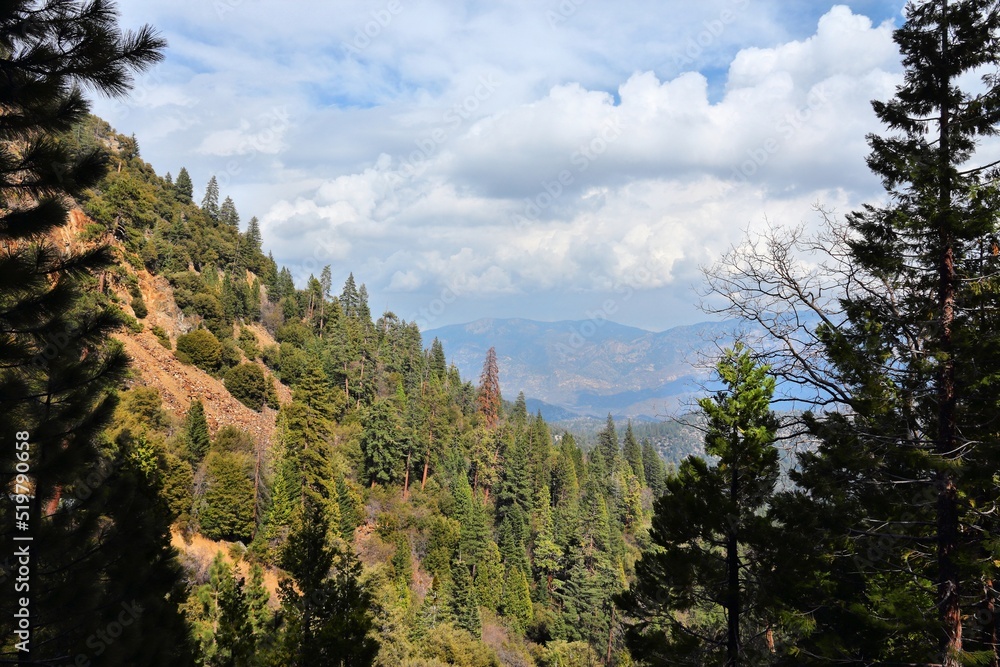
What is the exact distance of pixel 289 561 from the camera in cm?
1277

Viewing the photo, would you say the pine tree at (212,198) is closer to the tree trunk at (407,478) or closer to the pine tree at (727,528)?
the tree trunk at (407,478)

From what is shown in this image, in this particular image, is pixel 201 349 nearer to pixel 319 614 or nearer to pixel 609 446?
pixel 319 614

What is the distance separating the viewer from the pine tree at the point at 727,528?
35.5ft

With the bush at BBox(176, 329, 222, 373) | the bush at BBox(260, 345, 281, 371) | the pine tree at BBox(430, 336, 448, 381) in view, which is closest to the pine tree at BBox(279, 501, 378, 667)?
the bush at BBox(176, 329, 222, 373)

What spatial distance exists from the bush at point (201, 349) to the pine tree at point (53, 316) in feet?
142

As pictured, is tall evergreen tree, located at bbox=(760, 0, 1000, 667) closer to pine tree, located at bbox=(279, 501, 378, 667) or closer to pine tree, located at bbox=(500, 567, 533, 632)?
pine tree, located at bbox=(279, 501, 378, 667)

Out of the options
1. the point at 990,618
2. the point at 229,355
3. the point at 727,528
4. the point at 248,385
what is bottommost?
the point at 990,618

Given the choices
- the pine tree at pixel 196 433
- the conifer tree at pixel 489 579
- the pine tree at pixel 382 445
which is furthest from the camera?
the pine tree at pixel 382 445

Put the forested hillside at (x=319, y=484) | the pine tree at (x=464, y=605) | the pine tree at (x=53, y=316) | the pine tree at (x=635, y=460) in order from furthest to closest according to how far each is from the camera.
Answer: the pine tree at (x=635, y=460) < the pine tree at (x=464, y=605) < the forested hillside at (x=319, y=484) < the pine tree at (x=53, y=316)

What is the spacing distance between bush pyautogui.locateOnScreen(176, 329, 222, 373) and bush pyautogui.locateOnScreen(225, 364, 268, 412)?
1773 millimetres

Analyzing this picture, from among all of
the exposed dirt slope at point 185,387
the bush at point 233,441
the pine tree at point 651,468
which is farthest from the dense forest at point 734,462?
the pine tree at point 651,468

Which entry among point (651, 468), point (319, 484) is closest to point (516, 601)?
point (319, 484)

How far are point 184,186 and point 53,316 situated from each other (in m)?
86.4

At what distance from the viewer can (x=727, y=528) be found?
1110 cm
